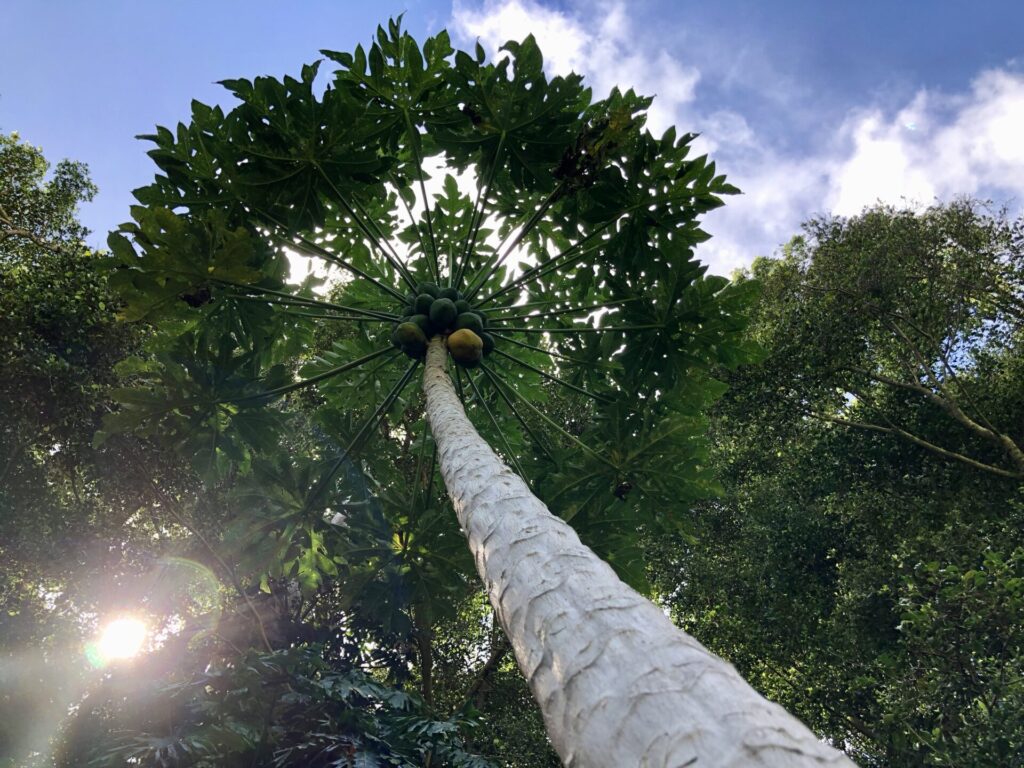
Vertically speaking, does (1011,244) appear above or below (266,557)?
above

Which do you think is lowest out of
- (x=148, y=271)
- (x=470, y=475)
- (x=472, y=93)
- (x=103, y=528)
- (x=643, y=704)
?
(x=643, y=704)

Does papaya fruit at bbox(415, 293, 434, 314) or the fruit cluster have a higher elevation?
papaya fruit at bbox(415, 293, 434, 314)

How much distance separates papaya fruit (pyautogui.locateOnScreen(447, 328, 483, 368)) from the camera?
4449 mm

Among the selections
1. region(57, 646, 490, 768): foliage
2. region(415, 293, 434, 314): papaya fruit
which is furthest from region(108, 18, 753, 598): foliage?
region(57, 646, 490, 768): foliage

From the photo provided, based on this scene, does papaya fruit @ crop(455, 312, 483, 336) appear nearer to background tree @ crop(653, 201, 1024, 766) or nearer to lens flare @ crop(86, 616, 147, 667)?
background tree @ crop(653, 201, 1024, 766)

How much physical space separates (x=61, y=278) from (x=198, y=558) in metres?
5.07

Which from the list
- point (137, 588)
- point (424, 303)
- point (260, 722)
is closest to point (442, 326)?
point (424, 303)

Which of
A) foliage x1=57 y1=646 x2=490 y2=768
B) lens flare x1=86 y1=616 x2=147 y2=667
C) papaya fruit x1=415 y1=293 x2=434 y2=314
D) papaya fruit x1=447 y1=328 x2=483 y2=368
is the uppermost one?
lens flare x1=86 y1=616 x2=147 y2=667

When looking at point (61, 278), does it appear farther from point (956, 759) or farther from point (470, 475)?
point (956, 759)

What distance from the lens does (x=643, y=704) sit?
3.59ft

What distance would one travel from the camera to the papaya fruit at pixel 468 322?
185 inches

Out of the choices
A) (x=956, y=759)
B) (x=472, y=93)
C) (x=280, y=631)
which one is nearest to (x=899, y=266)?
(x=956, y=759)

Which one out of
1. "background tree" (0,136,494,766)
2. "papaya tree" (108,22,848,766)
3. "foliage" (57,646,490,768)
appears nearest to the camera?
"papaya tree" (108,22,848,766)

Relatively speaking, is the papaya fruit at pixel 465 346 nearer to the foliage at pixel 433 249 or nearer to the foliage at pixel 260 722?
the foliage at pixel 433 249
